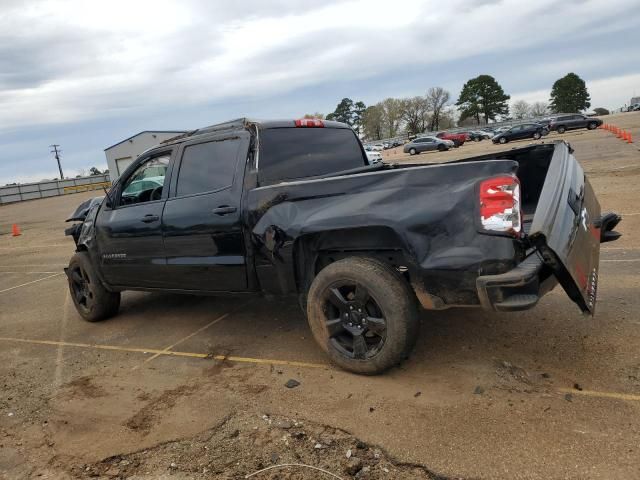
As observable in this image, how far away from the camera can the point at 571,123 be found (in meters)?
41.8

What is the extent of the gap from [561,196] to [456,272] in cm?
82

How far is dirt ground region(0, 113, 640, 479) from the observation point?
265 cm

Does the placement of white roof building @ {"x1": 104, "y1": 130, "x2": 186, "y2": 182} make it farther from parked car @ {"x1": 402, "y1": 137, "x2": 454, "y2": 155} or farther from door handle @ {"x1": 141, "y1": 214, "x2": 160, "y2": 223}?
door handle @ {"x1": 141, "y1": 214, "x2": 160, "y2": 223}

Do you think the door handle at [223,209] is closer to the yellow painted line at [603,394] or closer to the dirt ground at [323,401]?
the dirt ground at [323,401]

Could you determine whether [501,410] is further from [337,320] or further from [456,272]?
[337,320]

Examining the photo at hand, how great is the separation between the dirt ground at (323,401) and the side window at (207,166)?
1443 millimetres

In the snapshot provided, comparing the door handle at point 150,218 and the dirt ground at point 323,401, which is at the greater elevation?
the door handle at point 150,218

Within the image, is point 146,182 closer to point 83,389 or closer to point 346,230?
point 83,389

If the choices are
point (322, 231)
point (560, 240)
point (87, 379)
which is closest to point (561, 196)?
point (560, 240)

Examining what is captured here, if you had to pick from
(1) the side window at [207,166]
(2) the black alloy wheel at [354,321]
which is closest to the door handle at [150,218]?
(1) the side window at [207,166]

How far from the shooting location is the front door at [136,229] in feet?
15.7

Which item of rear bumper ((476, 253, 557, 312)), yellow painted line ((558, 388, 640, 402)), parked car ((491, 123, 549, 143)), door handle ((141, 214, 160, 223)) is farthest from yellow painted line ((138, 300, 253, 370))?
parked car ((491, 123, 549, 143))

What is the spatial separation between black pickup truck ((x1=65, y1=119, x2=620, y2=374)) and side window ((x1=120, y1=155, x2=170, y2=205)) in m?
0.02

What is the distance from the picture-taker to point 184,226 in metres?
4.46
